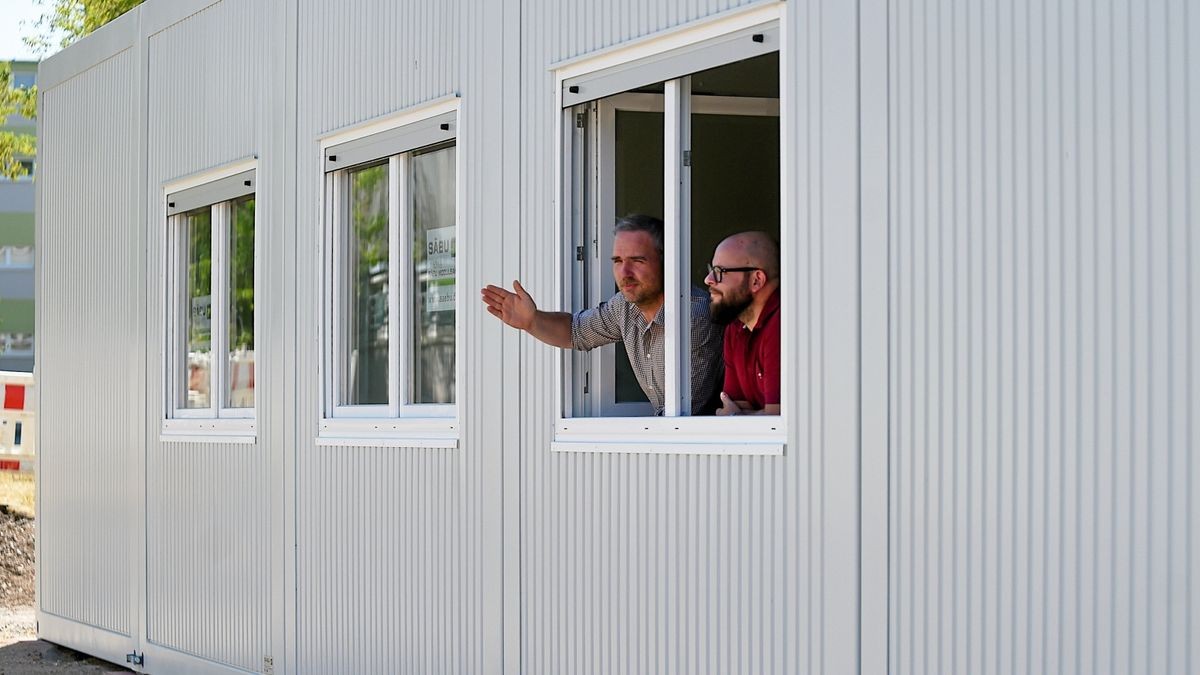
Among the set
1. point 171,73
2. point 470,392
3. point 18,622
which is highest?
point 171,73

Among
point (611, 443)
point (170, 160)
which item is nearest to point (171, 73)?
point (170, 160)

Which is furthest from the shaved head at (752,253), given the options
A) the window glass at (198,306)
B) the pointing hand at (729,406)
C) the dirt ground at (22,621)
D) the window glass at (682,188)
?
the dirt ground at (22,621)

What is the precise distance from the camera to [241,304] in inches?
348

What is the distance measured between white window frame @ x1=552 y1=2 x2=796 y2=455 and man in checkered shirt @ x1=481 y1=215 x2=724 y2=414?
8 centimetres

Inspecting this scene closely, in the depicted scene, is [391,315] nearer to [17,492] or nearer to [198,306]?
[198,306]

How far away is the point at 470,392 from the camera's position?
6.66 metres

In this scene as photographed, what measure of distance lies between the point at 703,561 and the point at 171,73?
521 centimetres

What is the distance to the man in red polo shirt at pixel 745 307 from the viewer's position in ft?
17.9

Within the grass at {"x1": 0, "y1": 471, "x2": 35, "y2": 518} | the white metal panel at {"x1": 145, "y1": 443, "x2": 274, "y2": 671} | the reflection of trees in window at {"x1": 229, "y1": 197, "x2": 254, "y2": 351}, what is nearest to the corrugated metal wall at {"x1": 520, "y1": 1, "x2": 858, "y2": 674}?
the white metal panel at {"x1": 145, "y1": 443, "x2": 274, "y2": 671}

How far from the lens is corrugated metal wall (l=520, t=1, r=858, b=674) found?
4840 mm

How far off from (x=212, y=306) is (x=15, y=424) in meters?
9.39

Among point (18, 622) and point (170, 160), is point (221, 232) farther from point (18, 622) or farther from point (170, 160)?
point (18, 622)

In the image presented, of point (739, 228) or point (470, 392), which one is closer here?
point (470, 392)

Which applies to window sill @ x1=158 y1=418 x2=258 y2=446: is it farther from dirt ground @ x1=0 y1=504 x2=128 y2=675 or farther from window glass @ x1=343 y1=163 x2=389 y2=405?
dirt ground @ x1=0 y1=504 x2=128 y2=675
